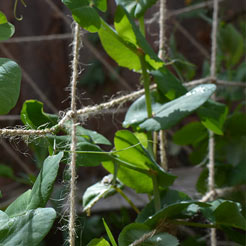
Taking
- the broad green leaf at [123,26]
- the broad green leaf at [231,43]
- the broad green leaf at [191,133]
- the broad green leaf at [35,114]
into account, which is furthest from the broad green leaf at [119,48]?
the broad green leaf at [231,43]

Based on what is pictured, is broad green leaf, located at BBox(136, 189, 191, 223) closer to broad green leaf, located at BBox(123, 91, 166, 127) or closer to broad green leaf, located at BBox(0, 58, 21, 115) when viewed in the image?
broad green leaf, located at BBox(123, 91, 166, 127)

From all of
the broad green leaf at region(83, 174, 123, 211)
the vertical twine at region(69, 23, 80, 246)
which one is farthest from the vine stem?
the broad green leaf at region(83, 174, 123, 211)

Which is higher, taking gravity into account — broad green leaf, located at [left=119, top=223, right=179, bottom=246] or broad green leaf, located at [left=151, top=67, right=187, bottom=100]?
broad green leaf, located at [left=151, top=67, right=187, bottom=100]

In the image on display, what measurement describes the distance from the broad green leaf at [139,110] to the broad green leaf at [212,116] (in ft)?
0.18

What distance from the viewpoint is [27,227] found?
29 cm

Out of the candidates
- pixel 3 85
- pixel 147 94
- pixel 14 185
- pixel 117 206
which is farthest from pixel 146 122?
pixel 14 185

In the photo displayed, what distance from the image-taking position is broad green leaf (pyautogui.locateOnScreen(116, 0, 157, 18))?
0.47 m

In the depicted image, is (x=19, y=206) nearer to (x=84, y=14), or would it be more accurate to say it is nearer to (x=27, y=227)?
(x=27, y=227)

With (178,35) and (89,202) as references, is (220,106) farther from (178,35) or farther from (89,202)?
(178,35)

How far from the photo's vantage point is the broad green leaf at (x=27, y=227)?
0.29m

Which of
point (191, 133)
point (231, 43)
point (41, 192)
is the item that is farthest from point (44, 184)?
point (231, 43)

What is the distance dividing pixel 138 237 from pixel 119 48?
0.70 feet

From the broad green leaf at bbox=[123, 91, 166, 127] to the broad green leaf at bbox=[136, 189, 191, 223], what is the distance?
0.09 m

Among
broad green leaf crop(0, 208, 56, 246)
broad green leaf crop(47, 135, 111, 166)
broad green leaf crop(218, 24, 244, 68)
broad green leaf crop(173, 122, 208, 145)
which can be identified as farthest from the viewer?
broad green leaf crop(218, 24, 244, 68)
